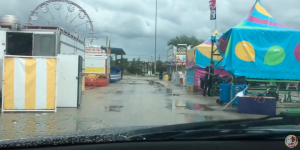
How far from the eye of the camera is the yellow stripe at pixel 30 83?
1131cm

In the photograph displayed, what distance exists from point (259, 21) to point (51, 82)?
9.31m

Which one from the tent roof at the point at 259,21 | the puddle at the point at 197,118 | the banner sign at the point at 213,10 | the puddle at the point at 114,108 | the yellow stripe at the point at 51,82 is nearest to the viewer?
the puddle at the point at 197,118

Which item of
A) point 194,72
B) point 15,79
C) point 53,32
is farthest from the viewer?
point 194,72

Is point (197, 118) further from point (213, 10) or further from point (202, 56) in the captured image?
point (213, 10)

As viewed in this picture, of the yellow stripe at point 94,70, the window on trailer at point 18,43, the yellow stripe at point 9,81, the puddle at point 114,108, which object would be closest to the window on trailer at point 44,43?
the window on trailer at point 18,43

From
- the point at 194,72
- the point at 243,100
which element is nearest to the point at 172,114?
the point at 243,100

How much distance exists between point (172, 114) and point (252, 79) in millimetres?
4624

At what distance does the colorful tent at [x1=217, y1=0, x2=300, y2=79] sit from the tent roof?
0.74ft

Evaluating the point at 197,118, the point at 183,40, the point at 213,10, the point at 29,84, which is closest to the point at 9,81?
the point at 29,84

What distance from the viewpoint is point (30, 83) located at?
1137cm

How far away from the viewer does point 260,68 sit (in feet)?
45.6

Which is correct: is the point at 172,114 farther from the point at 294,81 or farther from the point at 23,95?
the point at 294,81

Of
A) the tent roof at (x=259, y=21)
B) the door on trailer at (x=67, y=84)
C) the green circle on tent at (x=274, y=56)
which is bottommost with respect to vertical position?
the door on trailer at (x=67, y=84)

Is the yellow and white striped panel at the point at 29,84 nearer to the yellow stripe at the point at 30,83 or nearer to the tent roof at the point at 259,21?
the yellow stripe at the point at 30,83
